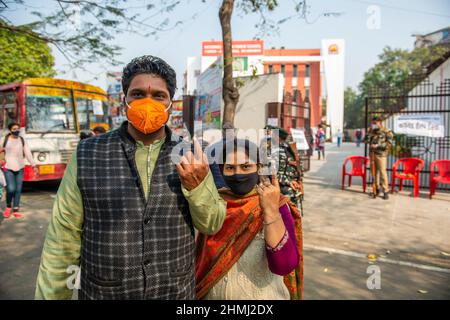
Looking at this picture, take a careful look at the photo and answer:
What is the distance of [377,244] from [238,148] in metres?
3.89

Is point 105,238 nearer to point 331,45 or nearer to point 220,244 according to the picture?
point 220,244

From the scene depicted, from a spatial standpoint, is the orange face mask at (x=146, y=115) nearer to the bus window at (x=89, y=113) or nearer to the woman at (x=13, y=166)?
the woman at (x=13, y=166)

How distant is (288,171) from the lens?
5.01 meters

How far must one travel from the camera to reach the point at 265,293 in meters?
1.62

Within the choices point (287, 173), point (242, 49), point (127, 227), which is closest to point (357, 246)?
point (287, 173)

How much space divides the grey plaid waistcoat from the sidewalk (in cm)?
234

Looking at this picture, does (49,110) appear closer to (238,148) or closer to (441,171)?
(238,148)

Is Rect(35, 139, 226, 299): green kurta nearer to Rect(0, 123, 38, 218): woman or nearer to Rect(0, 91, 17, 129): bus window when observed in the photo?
Rect(0, 123, 38, 218): woman

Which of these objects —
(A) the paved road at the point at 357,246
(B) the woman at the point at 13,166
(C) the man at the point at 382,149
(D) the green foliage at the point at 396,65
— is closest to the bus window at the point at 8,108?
(A) the paved road at the point at 357,246

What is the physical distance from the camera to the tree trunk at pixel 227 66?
20.1 feet

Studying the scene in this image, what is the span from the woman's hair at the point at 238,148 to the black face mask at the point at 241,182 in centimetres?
7

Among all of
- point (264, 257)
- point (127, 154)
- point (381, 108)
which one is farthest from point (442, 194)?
point (127, 154)
